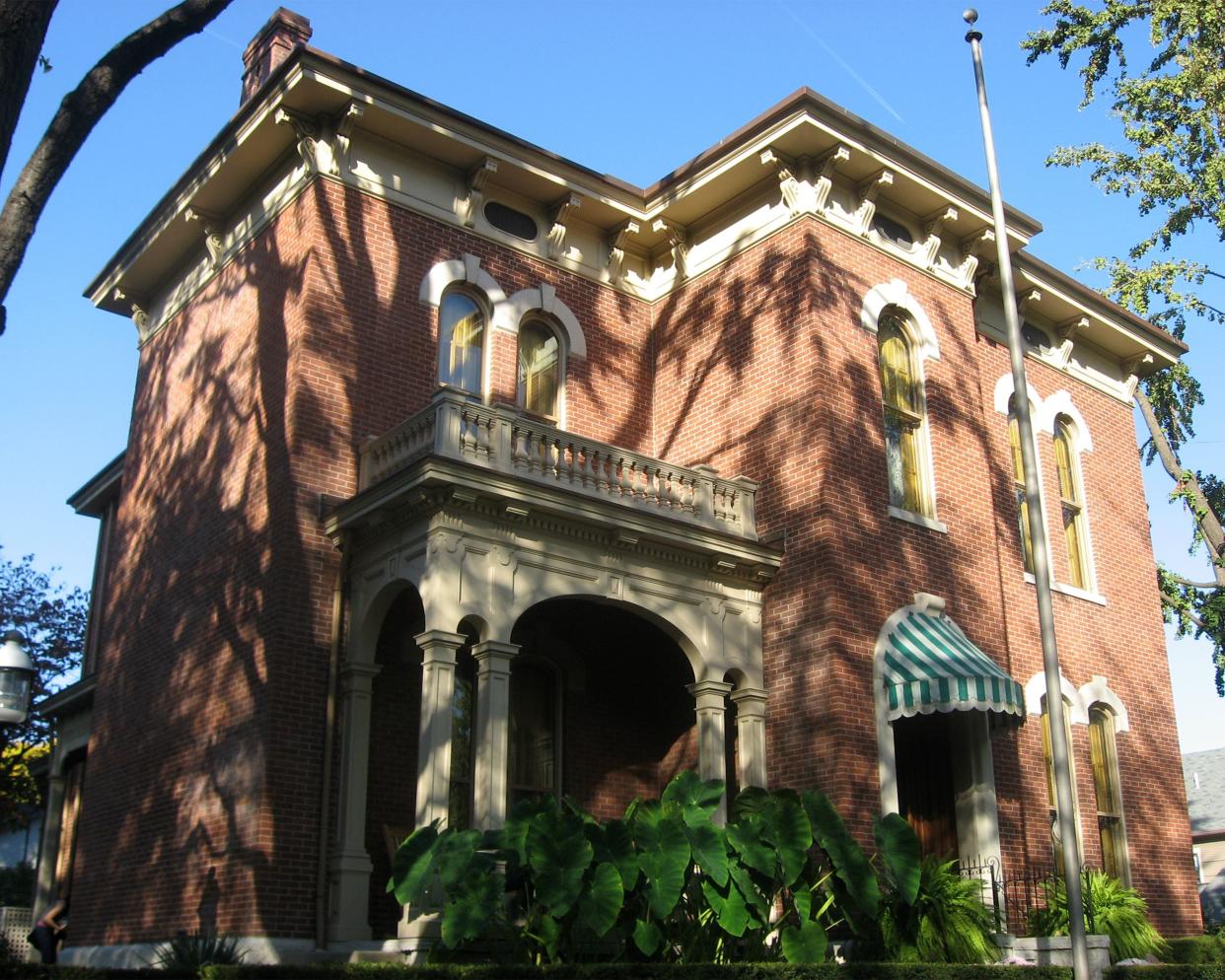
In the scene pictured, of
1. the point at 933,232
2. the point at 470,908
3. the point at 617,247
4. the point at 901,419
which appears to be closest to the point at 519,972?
the point at 470,908

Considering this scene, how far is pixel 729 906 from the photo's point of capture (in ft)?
40.0

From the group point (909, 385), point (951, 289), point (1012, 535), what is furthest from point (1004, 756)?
point (951, 289)

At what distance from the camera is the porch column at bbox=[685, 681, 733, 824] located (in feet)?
50.2

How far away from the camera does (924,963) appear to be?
41.7ft

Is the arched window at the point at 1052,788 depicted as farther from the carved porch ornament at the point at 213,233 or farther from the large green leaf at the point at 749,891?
the carved porch ornament at the point at 213,233

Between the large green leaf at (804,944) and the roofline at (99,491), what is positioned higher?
the roofline at (99,491)

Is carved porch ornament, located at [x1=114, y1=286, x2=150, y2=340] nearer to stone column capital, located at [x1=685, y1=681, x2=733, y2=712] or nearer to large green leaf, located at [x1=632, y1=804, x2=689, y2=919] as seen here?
stone column capital, located at [x1=685, y1=681, x2=733, y2=712]

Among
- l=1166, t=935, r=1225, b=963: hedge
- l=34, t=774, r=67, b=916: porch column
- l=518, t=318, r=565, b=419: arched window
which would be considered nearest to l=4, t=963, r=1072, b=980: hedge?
l=1166, t=935, r=1225, b=963: hedge

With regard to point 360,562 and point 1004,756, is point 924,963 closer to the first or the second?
point 1004,756

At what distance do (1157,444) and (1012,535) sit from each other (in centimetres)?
1240

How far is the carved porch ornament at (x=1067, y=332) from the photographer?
842 inches

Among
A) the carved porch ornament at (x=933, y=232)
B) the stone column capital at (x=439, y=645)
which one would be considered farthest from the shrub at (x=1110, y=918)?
the carved porch ornament at (x=933, y=232)

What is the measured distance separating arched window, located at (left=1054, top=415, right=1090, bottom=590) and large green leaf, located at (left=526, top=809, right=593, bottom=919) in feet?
36.5

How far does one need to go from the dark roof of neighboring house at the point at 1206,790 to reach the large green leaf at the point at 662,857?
107 feet
